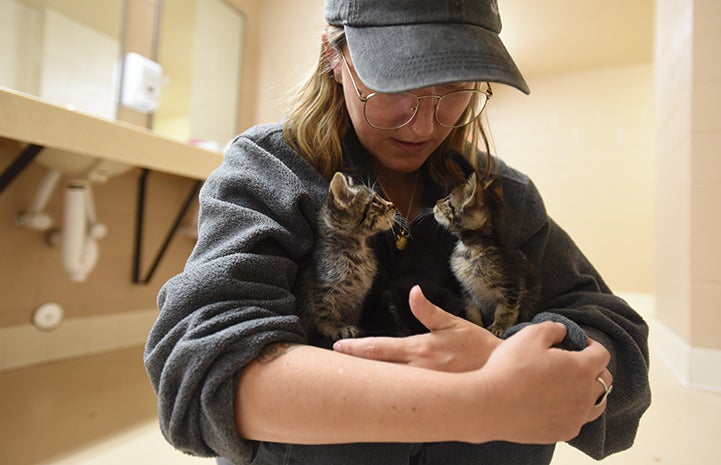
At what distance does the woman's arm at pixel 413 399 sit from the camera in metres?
0.64

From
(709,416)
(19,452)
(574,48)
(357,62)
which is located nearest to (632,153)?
(574,48)

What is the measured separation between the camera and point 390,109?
3.19 ft

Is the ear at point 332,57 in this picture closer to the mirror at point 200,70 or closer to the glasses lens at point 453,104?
the glasses lens at point 453,104

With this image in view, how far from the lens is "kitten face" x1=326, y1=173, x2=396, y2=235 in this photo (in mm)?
1014

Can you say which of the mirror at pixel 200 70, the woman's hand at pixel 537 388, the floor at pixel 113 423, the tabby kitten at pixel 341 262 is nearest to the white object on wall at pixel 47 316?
the floor at pixel 113 423

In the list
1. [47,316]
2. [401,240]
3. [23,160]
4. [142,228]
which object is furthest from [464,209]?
[142,228]

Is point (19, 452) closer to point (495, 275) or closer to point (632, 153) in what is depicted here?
point (495, 275)

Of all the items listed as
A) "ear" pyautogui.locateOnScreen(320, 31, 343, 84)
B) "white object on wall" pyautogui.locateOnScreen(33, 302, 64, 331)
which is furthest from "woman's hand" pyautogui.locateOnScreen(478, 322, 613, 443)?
"white object on wall" pyautogui.locateOnScreen(33, 302, 64, 331)

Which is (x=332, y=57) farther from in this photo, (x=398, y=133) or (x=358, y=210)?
(x=358, y=210)

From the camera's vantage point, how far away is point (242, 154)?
1010 millimetres

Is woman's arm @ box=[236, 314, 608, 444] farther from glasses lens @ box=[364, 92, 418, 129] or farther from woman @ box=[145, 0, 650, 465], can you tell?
glasses lens @ box=[364, 92, 418, 129]

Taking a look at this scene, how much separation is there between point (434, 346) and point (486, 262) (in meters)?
0.40

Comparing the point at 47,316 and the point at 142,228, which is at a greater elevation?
the point at 142,228

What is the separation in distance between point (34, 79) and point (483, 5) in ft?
8.72
